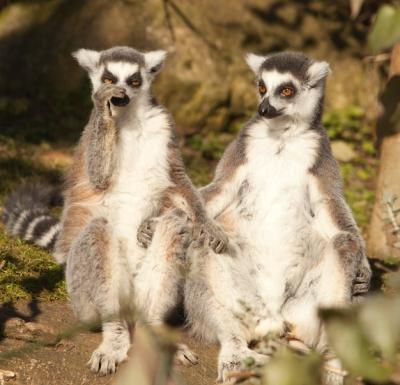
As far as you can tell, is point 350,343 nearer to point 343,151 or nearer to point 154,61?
point 154,61

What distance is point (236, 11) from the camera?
9992 mm

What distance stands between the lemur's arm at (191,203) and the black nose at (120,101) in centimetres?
44

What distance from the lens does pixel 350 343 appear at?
91 cm

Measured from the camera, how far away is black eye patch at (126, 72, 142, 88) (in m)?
4.85

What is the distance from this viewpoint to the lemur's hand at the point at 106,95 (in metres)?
4.53

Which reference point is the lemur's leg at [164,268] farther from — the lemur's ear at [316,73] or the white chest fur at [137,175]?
the lemur's ear at [316,73]

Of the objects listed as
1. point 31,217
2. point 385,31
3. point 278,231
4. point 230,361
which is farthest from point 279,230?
point 385,31

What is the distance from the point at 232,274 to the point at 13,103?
5.44 m

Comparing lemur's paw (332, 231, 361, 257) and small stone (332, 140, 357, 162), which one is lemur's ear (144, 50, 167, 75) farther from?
small stone (332, 140, 357, 162)

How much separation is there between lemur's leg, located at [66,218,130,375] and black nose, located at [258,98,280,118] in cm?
130

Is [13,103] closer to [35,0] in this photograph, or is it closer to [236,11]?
[35,0]

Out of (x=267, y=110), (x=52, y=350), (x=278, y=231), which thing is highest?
(x=267, y=110)

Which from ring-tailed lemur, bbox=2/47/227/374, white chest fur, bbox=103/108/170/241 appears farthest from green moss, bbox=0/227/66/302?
white chest fur, bbox=103/108/170/241

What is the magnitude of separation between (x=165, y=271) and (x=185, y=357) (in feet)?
1.79
